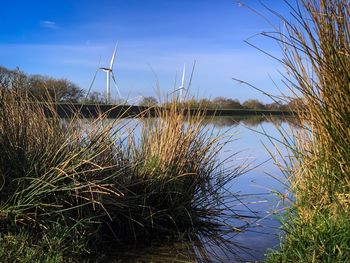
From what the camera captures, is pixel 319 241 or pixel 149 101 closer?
pixel 319 241

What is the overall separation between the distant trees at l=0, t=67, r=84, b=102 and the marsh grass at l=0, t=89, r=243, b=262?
0.59ft

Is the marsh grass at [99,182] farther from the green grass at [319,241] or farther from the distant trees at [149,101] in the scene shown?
the green grass at [319,241]

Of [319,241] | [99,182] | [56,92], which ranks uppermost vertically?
[56,92]

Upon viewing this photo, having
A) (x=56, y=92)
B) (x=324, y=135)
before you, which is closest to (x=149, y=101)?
(x=56, y=92)

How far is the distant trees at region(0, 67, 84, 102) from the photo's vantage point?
17.1 ft

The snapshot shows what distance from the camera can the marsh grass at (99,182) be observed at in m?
4.23

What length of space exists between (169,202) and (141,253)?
3.11 feet

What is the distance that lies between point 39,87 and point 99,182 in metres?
1.85

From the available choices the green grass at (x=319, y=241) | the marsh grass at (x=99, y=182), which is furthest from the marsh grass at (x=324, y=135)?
the marsh grass at (x=99, y=182)

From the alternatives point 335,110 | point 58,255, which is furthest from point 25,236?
point 335,110

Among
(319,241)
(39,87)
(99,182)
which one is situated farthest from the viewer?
(39,87)

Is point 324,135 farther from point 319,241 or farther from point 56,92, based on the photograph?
point 56,92

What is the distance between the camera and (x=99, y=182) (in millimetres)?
4797

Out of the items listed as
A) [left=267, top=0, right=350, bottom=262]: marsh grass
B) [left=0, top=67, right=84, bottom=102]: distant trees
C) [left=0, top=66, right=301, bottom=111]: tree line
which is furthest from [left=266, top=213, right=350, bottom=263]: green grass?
[left=0, top=67, right=84, bottom=102]: distant trees
